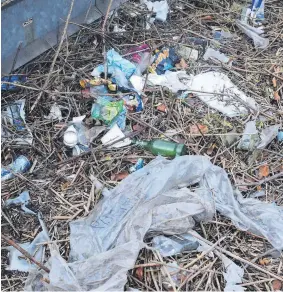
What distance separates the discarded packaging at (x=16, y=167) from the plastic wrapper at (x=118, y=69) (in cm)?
120

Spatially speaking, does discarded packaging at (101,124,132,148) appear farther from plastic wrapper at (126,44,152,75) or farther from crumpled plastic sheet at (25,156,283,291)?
plastic wrapper at (126,44,152,75)

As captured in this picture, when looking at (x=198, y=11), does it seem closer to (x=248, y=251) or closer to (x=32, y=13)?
(x=32, y=13)

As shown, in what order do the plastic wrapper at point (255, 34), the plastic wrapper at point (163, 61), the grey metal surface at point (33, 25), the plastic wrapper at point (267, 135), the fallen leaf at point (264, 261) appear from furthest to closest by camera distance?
the plastic wrapper at point (255, 34)
the plastic wrapper at point (163, 61)
the grey metal surface at point (33, 25)
the plastic wrapper at point (267, 135)
the fallen leaf at point (264, 261)

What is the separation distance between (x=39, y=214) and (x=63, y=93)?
1.25 metres

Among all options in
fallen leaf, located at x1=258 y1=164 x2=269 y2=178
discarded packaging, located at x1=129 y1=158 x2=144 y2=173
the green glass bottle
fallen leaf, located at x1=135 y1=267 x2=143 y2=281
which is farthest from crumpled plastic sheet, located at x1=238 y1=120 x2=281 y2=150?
fallen leaf, located at x1=135 y1=267 x2=143 y2=281

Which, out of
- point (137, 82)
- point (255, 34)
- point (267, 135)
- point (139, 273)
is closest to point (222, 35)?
point (255, 34)

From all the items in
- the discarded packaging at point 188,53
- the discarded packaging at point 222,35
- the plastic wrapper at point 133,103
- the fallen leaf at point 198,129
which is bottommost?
the fallen leaf at point 198,129

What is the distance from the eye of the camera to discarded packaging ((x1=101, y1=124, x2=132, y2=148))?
375cm

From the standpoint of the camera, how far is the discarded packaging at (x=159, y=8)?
5.29 metres

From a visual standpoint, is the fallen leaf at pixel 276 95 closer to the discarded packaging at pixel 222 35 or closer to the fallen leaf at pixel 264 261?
the discarded packaging at pixel 222 35

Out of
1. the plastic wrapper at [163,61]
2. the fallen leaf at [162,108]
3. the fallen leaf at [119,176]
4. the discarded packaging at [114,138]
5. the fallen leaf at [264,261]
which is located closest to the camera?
the fallen leaf at [264,261]

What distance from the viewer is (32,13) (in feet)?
13.7

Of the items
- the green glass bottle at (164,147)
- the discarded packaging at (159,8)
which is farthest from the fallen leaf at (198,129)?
the discarded packaging at (159,8)

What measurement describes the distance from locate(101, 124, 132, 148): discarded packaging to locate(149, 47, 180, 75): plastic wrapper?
1.01 m
